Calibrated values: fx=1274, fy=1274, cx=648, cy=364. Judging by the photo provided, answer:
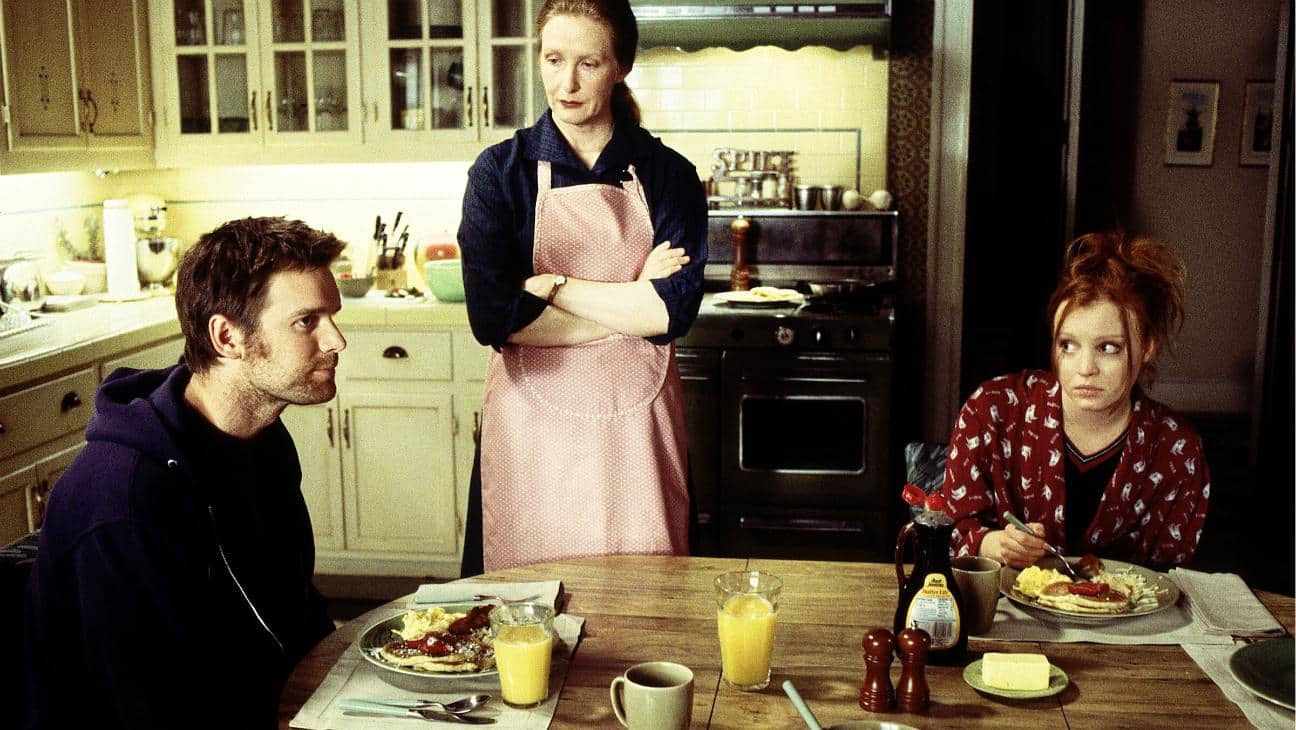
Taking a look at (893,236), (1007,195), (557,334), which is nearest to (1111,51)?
(1007,195)

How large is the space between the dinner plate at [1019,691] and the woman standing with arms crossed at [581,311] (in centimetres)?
94

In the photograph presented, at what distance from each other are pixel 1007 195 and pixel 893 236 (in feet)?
5.16

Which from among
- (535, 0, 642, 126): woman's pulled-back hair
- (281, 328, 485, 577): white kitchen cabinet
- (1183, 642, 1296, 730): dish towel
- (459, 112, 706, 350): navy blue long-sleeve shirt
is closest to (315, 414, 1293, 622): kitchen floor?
(281, 328, 485, 577): white kitchen cabinet

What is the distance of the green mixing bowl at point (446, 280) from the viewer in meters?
3.98

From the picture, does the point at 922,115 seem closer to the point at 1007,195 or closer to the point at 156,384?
the point at 1007,195

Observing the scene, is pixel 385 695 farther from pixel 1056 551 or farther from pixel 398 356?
pixel 398 356

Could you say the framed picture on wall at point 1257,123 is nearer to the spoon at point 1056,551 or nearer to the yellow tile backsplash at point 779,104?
the yellow tile backsplash at point 779,104

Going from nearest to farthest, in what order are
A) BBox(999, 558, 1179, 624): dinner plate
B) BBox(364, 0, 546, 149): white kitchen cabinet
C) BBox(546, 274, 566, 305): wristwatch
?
BBox(999, 558, 1179, 624): dinner plate, BBox(546, 274, 566, 305): wristwatch, BBox(364, 0, 546, 149): white kitchen cabinet

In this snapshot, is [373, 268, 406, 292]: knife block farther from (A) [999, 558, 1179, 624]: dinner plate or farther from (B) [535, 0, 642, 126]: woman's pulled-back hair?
(A) [999, 558, 1179, 624]: dinner plate

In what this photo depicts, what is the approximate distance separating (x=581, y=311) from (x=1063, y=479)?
0.90 metres

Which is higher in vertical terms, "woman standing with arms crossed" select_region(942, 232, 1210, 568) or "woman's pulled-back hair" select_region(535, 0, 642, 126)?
"woman's pulled-back hair" select_region(535, 0, 642, 126)

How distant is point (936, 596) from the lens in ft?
5.00

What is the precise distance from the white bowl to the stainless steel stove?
1.89m

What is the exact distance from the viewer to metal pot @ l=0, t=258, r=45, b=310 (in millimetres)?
A: 3525
